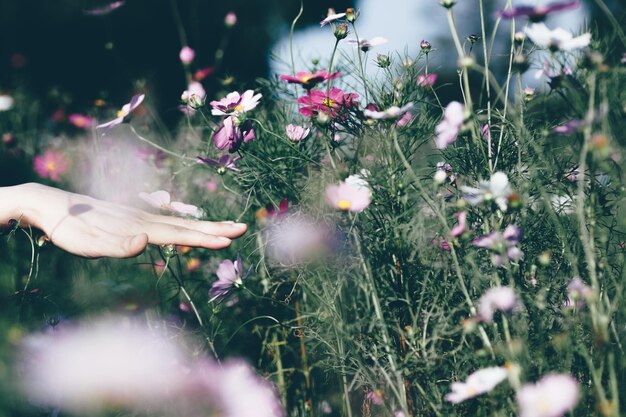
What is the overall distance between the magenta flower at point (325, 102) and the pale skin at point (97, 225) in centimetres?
23

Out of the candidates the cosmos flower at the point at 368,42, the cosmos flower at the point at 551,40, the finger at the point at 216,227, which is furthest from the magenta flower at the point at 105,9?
the cosmos flower at the point at 551,40

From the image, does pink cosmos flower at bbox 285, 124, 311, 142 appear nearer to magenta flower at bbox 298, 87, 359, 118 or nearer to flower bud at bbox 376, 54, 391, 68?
magenta flower at bbox 298, 87, 359, 118

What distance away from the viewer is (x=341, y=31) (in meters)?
0.82

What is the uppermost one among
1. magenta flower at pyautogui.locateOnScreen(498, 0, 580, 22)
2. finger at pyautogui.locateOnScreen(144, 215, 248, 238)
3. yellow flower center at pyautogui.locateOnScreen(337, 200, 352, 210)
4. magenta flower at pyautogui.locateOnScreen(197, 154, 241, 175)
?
magenta flower at pyautogui.locateOnScreen(197, 154, 241, 175)

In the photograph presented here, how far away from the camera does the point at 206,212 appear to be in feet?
3.92

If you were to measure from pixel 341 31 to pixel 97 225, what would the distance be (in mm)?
554

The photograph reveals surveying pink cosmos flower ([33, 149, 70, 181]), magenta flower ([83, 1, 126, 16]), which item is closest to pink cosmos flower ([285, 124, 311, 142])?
magenta flower ([83, 1, 126, 16])

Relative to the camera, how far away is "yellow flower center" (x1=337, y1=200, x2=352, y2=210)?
2.19ft

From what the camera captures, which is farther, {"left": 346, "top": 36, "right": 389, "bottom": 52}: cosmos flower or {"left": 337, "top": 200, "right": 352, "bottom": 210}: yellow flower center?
{"left": 346, "top": 36, "right": 389, "bottom": 52}: cosmos flower

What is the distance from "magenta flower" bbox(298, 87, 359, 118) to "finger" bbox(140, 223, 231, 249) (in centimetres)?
25

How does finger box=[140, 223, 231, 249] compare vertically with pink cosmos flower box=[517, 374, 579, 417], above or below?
above

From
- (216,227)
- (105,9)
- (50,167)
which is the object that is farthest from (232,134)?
(50,167)

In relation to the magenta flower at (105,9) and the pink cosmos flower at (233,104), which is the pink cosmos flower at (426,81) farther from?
the magenta flower at (105,9)

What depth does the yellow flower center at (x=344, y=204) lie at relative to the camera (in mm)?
667
